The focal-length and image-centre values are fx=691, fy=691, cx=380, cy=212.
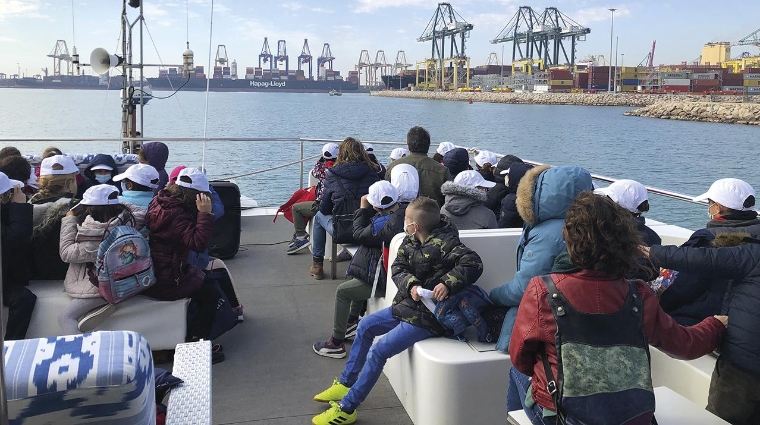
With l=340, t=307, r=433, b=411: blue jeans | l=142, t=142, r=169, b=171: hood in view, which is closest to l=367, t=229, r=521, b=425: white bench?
Result: l=340, t=307, r=433, b=411: blue jeans

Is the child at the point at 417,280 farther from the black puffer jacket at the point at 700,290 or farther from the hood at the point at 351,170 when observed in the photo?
the hood at the point at 351,170

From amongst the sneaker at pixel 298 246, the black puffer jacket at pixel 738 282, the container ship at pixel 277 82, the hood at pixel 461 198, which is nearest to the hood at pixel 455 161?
the sneaker at pixel 298 246

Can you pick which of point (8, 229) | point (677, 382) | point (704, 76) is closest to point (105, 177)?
point (8, 229)

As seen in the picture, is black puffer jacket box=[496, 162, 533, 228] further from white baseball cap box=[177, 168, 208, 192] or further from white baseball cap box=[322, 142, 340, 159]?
white baseball cap box=[322, 142, 340, 159]

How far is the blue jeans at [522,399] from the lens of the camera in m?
2.17

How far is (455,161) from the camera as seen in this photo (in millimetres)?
6391

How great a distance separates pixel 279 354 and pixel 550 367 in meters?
2.36

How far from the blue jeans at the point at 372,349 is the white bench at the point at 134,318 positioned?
43.5 inches

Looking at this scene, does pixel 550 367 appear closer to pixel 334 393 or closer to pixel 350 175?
pixel 334 393

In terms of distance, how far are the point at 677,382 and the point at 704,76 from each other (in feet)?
345

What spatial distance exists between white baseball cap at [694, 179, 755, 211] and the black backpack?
2.38 meters

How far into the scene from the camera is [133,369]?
1.38m

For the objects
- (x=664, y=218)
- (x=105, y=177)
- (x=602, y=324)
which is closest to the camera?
(x=602, y=324)

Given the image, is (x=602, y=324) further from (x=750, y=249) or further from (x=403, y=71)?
(x=403, y=71)
